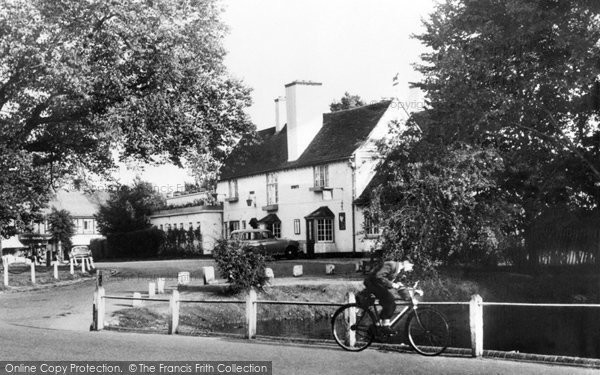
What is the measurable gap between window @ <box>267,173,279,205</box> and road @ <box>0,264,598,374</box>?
3363 cm

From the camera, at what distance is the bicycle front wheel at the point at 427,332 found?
11594 millimetres

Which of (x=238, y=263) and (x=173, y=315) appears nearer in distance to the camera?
(x=173, y=315)

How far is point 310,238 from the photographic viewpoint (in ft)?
155

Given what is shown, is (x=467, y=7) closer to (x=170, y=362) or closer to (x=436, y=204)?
(x=436, y=204)

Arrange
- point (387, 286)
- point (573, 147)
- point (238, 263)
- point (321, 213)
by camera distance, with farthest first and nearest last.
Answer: point (321, 213) → point (573, 147) → point (238, 263) → point (387, 286)

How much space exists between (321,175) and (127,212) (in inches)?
899

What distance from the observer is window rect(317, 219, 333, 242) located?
45719 mm

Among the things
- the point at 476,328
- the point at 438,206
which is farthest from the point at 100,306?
the point at 438,206

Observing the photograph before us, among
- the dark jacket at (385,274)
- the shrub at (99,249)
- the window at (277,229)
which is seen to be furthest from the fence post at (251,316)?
the shrub at (99,249)

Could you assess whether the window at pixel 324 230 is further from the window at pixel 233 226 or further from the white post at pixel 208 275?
the white post at pixel 208 275

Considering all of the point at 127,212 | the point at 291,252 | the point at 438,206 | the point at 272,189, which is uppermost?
the point at 272,189

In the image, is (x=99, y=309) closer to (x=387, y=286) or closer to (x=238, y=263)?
(x=238, y=263)

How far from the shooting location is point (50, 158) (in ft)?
99.6

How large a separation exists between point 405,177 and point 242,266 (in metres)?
7.88
